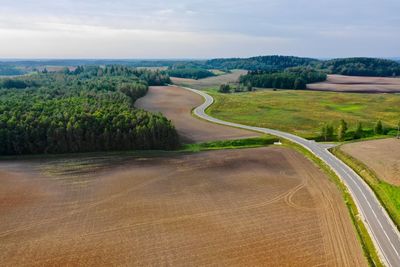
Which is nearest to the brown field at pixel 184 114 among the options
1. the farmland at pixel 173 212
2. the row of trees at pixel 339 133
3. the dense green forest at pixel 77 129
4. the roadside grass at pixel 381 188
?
the dense green forest at pixel 77 129

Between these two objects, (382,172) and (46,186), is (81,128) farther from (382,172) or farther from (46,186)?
(382,172)

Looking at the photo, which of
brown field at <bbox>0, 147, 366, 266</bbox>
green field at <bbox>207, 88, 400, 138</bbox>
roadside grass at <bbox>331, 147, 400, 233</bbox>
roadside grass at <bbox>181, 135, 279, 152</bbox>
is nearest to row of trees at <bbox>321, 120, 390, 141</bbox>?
green field at <bbox>207, 88, 400, 138</bbox>

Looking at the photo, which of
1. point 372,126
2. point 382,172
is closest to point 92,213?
point 382,172

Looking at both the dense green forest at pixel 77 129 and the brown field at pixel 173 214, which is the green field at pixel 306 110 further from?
the brown field at pixel 173 214

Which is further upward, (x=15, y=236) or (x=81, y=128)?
(x=81, y=128)

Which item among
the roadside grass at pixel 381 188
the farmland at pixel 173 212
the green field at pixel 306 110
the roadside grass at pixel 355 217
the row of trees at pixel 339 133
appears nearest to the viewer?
the roadside grass at pixel 355 217

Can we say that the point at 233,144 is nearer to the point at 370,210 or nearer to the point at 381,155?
the point at 381,155
